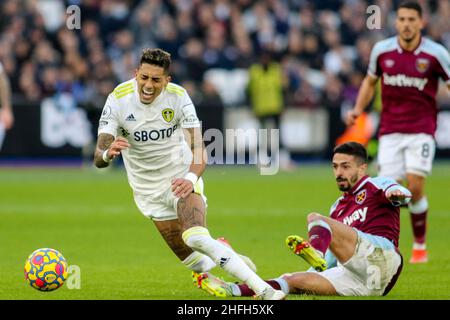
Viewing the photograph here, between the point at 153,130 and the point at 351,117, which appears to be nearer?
A: the point at 153,130

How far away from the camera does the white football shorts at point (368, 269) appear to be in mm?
8383

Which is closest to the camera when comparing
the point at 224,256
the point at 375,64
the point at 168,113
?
the point at 224,256

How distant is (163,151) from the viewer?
9.19 m

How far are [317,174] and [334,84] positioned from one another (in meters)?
3.61

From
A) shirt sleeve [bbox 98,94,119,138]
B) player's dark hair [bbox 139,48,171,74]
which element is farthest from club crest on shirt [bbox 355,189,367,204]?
shirt sleeve [bbox 98,94,119,138]

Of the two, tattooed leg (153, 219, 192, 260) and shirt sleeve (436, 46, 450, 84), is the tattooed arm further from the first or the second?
shirt sleeve (436, 46, 450, 84)

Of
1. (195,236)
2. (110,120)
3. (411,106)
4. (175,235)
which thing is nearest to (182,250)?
(175,235)

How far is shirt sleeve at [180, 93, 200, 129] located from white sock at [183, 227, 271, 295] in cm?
94

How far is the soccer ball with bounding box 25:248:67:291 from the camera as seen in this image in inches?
339

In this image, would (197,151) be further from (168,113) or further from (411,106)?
(411,106)

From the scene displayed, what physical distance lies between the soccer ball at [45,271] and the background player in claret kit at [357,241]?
3.91 feet

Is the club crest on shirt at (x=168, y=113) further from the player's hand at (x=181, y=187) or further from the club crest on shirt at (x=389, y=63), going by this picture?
the club crest on shirt at (x=389, y=63)

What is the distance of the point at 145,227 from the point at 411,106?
4.57m
